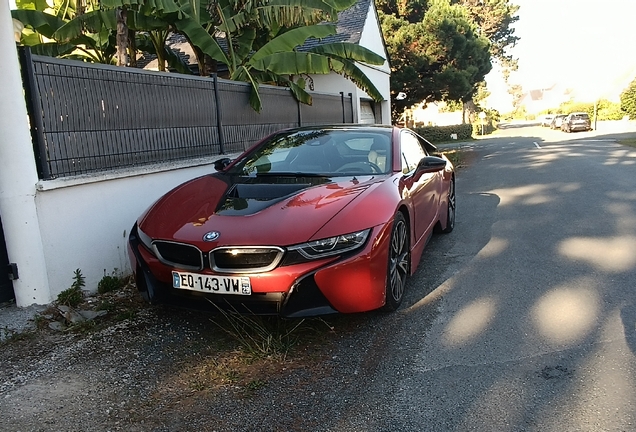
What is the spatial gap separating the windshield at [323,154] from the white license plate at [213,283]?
1.58 meters

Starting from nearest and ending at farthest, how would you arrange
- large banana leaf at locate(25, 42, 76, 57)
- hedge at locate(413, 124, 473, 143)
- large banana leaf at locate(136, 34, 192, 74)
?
large banana leaf at locate(25, 42, 76, 57) < large banana leaf at locate(136, 34, 192, 74) < hedge at locate(413, 124, 473, 143)

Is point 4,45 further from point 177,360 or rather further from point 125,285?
point 177,360

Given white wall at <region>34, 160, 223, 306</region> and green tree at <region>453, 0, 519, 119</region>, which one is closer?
white wall at <region>34, 160, 223, 306</region>

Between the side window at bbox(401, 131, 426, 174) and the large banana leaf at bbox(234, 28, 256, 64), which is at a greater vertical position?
the large banana leaf at bbox(234, 28, 256, 64)

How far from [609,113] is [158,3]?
52.8 metres

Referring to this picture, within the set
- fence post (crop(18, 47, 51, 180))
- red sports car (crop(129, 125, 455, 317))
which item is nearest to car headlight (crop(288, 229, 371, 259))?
red sports car (crop(129, 125, 455, 317))

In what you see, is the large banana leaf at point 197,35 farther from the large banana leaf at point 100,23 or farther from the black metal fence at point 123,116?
the black metal fence at point 123,116

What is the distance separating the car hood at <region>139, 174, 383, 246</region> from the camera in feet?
12.0

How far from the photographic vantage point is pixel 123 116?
5.98 m

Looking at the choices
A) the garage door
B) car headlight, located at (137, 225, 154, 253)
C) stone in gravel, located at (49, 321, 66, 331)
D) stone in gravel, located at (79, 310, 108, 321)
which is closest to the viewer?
car headlight, located at (137, 225, 154, 253)

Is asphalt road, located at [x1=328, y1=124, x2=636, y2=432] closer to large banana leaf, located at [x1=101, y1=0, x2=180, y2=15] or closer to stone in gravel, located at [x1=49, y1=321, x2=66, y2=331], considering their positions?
stone in gravel, located at [x1=49, y1=321, x2=66, y2=331]

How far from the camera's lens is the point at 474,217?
8.06 m

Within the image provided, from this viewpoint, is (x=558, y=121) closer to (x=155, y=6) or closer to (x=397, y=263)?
(x=155, y=6)

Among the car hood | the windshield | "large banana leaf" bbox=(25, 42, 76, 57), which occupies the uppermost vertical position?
"large banana leaf" bbox=(25, 42, 76, 57)
